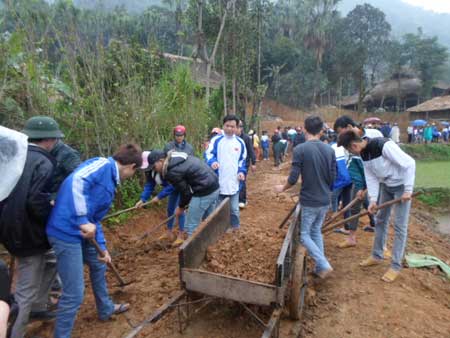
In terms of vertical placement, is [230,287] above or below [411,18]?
below

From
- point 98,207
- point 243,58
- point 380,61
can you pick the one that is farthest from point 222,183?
point 380,61

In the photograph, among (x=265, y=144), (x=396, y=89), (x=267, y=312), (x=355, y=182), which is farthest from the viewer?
(x=396, y=89)

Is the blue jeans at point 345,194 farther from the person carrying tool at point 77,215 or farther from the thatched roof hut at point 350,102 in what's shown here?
the thatched roof hut at point 350,102

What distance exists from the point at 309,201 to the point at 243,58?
14.3 meters

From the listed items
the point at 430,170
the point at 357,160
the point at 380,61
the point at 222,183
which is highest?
the point at 380,61

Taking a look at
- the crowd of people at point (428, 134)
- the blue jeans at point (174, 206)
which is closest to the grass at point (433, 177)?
the crowd of people at point (428, 134)

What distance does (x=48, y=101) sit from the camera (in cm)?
509

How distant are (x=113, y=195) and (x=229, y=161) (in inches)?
93.1

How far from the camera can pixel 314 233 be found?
3.92 metres

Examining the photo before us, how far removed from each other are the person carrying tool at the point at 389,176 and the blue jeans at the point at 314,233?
26.1 inches

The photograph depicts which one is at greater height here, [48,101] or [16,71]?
[16,71]

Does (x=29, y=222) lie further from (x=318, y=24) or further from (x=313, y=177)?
(x=318, y=24)

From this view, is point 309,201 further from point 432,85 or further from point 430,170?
point 432,85

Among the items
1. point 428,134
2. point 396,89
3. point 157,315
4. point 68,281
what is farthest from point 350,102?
point 68,281
